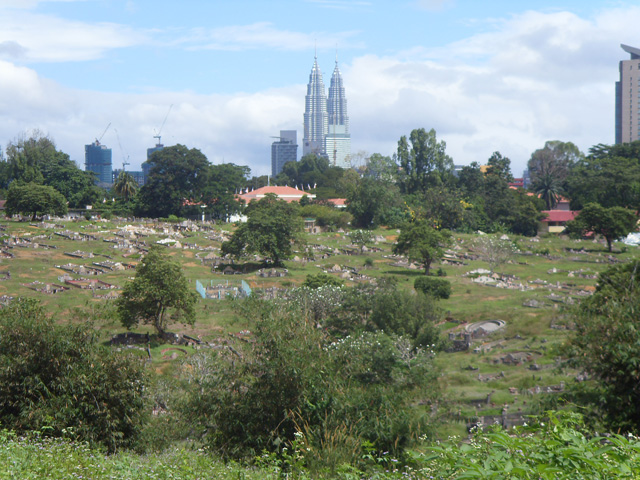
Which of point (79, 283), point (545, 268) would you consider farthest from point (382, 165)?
point (79, 283)

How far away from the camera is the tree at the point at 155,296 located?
28.3 metres

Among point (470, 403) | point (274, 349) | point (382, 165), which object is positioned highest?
point (382, 165)

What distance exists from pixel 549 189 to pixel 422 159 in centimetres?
1968

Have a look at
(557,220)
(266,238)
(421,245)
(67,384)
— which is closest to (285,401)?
(67,384)

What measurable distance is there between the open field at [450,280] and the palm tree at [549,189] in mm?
27105

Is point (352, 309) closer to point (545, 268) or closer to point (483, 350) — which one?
point (483, 350)

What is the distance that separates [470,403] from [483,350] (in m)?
7.84

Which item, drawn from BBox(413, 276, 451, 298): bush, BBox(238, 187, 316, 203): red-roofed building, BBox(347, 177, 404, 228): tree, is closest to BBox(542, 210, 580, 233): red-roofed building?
BBox(347, 177, 404, 228): tree

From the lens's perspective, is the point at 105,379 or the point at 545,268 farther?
the point at 545,268

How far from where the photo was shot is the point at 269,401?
11625 mm

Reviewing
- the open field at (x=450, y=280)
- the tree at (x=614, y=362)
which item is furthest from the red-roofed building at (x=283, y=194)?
the tree at (x=614, y=362)

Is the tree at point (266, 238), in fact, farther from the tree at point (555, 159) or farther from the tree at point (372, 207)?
the tree at point (555, 159)

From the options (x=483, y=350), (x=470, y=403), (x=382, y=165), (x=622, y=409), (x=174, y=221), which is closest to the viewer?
(x=622, y=409)

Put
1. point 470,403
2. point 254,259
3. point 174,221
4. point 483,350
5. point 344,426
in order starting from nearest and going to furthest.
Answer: point 344,426 < point 470,403 < point 483,350 < point 254,259 < point 174,221
